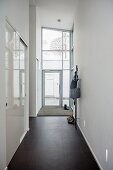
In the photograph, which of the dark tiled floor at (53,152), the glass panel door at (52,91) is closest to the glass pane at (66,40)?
the glass panel door at (52,91)

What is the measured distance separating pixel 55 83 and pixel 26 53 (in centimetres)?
546

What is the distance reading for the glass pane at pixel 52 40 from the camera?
10.3m

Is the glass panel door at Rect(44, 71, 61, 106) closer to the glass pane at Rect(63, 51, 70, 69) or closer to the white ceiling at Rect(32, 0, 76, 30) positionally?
the glass pane at Rect(63, 51, 70, 69)

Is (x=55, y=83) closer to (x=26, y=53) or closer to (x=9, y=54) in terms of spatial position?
(x=26, y=53)

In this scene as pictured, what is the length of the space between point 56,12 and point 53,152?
5.84m

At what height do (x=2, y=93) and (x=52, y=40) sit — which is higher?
(x=52, y=40)

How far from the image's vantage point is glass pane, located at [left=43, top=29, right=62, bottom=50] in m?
10.3

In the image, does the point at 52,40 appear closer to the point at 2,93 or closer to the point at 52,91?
the point at 52,91

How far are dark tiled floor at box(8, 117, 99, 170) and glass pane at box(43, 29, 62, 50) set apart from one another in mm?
5905

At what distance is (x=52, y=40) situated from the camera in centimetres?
1041

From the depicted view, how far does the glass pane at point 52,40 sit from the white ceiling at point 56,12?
514mm

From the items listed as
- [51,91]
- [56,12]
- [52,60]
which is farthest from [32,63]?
[51,91]

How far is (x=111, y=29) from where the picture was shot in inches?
94.2

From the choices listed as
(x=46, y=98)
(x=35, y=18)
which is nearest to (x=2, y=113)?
(x=35, y=18)
